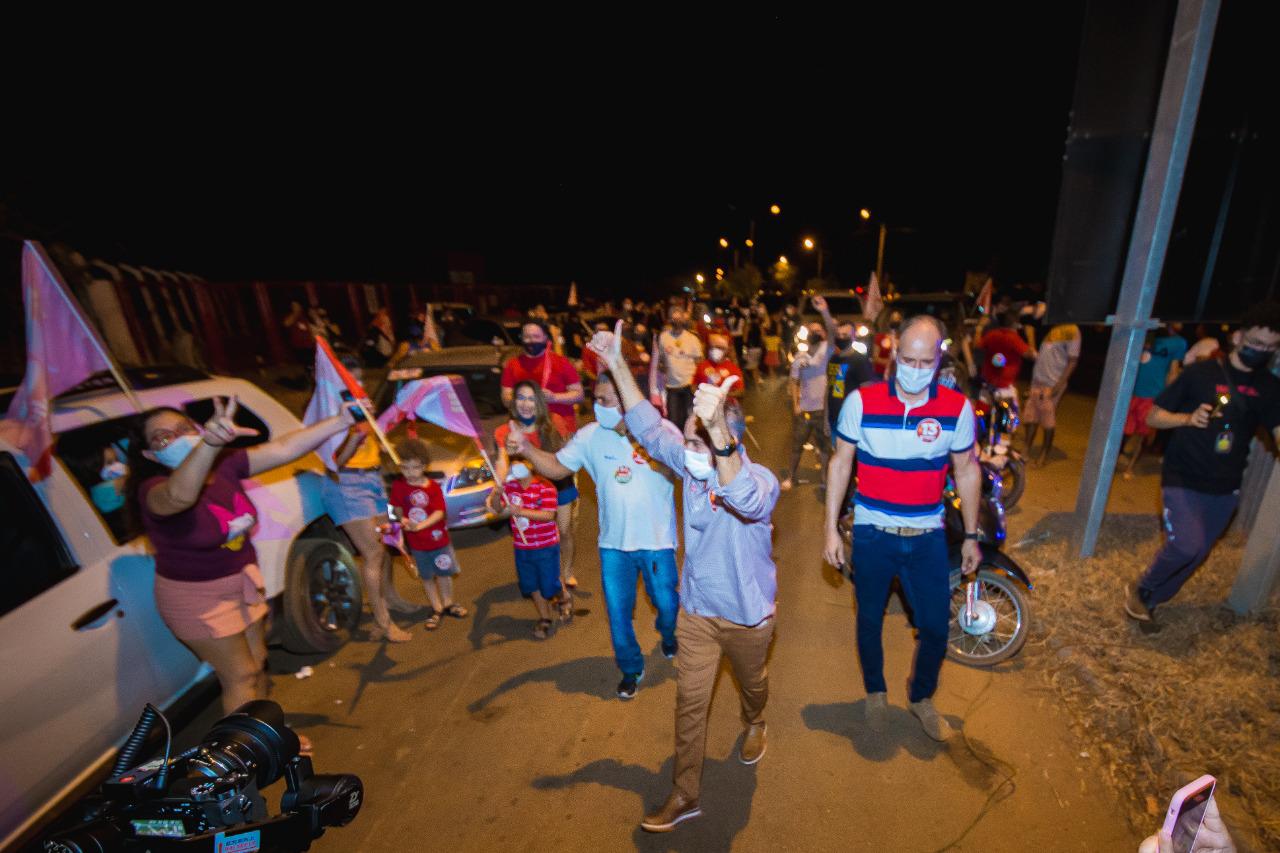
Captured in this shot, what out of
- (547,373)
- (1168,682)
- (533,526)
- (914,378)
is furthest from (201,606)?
(1168,682)

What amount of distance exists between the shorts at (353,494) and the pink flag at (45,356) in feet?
4.70

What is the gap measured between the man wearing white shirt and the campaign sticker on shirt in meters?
1.35

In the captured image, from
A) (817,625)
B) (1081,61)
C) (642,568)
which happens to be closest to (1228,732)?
(817,625)

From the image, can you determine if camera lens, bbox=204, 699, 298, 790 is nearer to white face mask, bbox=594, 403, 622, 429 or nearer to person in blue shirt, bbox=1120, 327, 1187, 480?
white face mask, bbox=594, 403, 622, 429

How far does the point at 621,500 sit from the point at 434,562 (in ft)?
6.70

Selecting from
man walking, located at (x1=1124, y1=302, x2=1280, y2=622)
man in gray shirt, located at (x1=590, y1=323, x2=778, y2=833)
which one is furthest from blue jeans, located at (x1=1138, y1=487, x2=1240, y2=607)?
man in gray shirt, located at (x1=590, y1=323, x2=778, y2=833)

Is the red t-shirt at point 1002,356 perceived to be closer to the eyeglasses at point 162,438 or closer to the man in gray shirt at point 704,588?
the man in gray shirt at point 704,588

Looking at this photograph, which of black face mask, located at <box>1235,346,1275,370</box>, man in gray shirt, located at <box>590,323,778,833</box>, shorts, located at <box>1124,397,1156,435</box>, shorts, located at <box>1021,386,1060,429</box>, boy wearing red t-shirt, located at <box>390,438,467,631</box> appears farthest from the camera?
shorts, located at <box>1021,386,1060,429</box>

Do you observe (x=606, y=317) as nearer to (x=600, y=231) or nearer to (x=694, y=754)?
(x=694, y=754)

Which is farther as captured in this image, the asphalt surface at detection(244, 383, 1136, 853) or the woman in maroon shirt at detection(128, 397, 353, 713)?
the asphalt surface at detection(244, 383, 1136, 853)

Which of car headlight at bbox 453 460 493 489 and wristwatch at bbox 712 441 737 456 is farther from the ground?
wristwatch at bbox 712 441 737 456

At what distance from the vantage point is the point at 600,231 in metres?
64.2

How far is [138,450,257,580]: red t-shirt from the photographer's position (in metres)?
2.79

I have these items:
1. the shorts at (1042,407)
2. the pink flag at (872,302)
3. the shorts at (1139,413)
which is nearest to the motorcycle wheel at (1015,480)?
the shorts at (1042,407)
